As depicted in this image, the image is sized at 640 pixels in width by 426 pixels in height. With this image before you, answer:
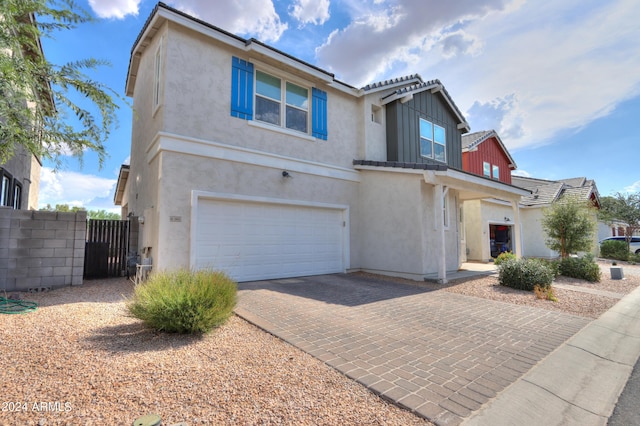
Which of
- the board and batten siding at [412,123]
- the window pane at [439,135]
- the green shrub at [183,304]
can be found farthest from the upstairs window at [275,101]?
the window pane at [439,135]

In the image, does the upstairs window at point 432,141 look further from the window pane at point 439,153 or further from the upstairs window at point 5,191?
the upstairs window at point 5,191

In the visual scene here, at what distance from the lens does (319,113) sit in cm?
1062

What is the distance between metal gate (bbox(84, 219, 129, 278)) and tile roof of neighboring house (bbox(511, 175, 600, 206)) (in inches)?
870

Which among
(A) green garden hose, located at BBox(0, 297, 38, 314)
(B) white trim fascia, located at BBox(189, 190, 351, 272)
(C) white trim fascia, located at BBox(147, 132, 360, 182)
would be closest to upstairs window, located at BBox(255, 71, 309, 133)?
(C) white trim fascia, located at BBox(147, 132, 360, 182)

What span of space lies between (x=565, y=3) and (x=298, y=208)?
9824 millimetres

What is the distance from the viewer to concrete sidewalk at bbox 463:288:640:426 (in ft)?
8.75

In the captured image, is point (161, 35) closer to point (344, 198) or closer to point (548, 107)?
point (344, 198)

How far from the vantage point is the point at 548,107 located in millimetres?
13805

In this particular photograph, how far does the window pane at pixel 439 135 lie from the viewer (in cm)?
1424

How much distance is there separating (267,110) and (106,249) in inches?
259

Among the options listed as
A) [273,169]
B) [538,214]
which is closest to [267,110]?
[273,169]

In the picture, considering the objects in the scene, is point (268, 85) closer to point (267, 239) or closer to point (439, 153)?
point (267, 239)

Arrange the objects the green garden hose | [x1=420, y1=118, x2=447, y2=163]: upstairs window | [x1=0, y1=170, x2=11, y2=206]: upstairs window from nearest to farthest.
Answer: the green garden hose < [x1=0, y1=170, x2=11, y2=206]: upstairs window < [x1=420, y1=118, x2=447, y2=163]: upstairs window

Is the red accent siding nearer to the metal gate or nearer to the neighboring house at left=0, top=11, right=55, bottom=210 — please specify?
the metal gate
